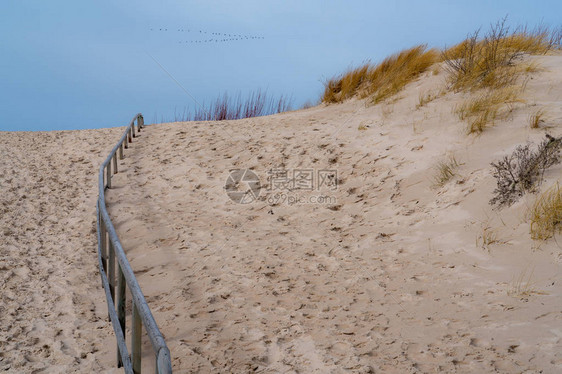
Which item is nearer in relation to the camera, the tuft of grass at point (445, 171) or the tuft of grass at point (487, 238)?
the tuft of grass at point (487, 238)

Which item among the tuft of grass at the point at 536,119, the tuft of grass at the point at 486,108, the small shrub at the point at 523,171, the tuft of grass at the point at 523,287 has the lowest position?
the tuft of grass at the point at 523,287

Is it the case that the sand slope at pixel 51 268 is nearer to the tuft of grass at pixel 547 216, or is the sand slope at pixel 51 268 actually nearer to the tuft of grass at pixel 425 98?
the tuft of grass at pixel 547 216

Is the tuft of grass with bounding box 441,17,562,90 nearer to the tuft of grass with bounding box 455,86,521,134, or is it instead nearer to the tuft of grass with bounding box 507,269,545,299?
the tuft of grass with bounding box 455,86,521,134

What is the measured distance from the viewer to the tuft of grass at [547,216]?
4684 millimetres

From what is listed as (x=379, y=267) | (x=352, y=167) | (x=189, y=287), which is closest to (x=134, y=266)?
(x=189, y=287)

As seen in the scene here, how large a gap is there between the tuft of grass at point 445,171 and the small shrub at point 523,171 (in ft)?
2.41

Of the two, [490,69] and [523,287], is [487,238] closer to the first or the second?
[523,287]

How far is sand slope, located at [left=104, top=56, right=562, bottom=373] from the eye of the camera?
12.0 ft

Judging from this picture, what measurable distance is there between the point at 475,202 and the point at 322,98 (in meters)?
7.82

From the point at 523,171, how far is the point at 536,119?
1.47 metres

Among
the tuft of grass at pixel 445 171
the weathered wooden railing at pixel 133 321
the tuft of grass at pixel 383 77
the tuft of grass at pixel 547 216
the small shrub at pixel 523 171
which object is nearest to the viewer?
the weathered wooden railing at pixel 133 321

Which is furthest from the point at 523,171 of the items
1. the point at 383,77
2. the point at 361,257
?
the point at 383,77

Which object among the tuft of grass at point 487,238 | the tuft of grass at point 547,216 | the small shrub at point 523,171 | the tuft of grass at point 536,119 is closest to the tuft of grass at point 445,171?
the small shrub at point 523,171

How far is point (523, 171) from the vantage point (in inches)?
213
